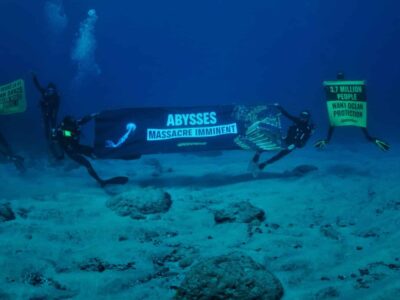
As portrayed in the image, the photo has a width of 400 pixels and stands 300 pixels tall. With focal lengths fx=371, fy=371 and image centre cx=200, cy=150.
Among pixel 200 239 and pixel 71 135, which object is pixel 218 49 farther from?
pixel 200 239

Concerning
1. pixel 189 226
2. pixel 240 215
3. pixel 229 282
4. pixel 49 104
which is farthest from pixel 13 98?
pixel 229 282

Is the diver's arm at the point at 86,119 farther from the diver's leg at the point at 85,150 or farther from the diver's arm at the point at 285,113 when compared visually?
the diver's arm at the point at 285,113

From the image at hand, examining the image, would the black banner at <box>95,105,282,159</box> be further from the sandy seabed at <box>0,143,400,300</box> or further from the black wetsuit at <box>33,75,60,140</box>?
the black wetsuit at <box>33,75,60,140</box>

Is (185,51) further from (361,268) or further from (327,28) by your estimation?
(361,268)

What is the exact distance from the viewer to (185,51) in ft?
398

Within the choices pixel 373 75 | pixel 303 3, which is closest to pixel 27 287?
pixel 373 75

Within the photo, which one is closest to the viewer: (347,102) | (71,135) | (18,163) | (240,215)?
(240,215)

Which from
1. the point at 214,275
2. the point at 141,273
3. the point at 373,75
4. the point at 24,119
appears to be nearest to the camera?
the point at 214,275

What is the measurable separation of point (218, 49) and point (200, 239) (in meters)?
122

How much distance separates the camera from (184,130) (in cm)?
924

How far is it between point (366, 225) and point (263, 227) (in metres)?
1.62

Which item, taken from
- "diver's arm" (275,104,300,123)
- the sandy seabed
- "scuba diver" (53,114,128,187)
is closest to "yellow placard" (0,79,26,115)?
"scuba diver" (53,114,128,187)

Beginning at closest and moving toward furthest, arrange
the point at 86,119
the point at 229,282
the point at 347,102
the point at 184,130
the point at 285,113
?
the point at 229,282
the point at 86,119
the point at 347,102
the point at 184,130
the point at 285,113

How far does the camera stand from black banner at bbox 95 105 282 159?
352 inches
